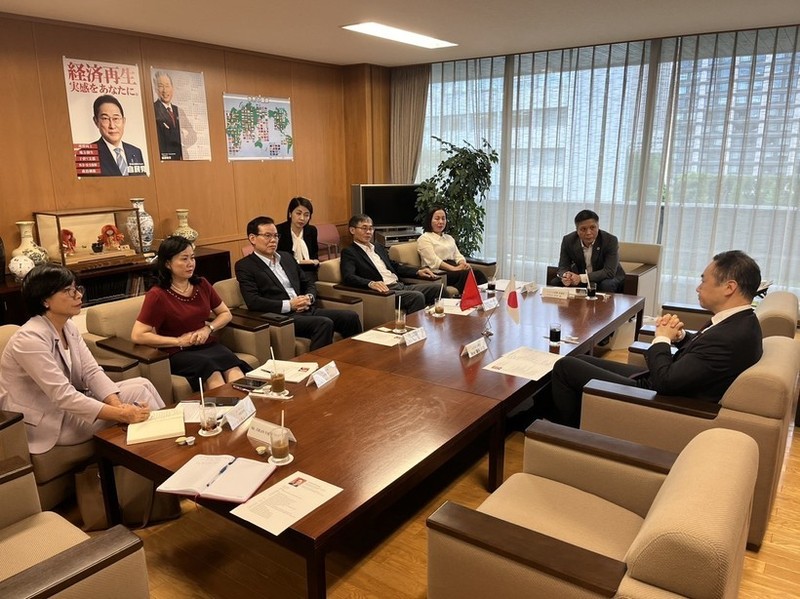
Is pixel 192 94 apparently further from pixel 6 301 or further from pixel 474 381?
pixel 474 381

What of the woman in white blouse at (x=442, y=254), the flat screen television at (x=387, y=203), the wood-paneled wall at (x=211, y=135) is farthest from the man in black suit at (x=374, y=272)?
the wood-paneled wall at (x=211, y=135)

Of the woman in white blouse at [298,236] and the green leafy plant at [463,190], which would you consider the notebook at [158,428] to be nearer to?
the woman in white blouse at [298,236]

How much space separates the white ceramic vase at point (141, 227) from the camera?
4.72 m

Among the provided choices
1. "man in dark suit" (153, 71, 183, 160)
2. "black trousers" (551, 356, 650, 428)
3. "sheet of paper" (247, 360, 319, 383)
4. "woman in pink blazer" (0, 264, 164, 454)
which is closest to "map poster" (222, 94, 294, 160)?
"man in dark suit" (153, 71, 183, 160)

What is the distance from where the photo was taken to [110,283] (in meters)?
4.56

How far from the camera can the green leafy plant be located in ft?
20.0

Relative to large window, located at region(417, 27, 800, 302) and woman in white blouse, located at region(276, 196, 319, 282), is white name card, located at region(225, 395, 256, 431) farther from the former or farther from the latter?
large window, located at region(417, 27, 800, 302)

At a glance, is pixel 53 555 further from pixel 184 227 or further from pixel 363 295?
pixel 184 227

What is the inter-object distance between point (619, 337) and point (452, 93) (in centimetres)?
347

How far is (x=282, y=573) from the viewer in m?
2.11

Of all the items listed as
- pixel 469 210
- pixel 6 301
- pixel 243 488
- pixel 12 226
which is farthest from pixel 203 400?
pixel 469 210

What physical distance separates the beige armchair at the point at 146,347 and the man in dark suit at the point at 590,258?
250cm

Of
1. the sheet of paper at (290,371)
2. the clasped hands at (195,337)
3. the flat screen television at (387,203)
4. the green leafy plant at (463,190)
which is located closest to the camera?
the sheet of paper at (290,371)

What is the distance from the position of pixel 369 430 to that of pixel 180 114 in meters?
4.17
